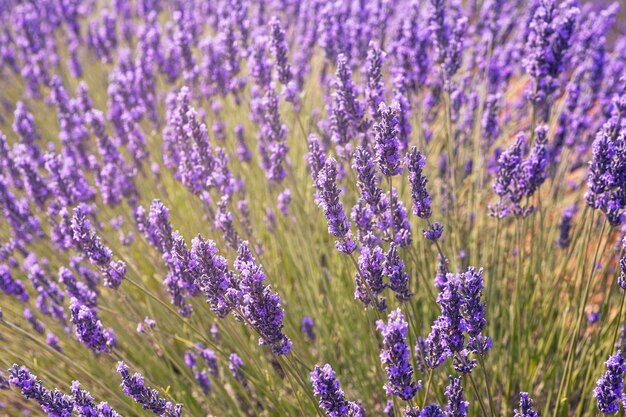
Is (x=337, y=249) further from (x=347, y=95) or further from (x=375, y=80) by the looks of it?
(x=375, y=80)

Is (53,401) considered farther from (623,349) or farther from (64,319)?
(623,349)

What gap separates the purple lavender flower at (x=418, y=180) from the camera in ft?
6.11

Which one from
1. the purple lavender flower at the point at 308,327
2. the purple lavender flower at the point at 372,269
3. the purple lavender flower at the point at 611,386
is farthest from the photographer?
the purple lavender flower at the point at 308,327

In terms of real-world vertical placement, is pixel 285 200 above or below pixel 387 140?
above

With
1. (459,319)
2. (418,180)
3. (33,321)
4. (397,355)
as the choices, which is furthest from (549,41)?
(33,321)

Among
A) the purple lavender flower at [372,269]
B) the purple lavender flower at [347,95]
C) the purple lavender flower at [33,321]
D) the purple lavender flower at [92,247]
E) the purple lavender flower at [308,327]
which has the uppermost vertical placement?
the purple lavender flower at [347,95]

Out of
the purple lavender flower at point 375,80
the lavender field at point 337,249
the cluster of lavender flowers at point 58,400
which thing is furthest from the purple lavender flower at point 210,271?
the purple lavender flower at point 375,80

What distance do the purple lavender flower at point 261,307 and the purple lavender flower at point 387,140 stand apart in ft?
1.94

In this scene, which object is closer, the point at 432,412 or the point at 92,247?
the point at 432,412

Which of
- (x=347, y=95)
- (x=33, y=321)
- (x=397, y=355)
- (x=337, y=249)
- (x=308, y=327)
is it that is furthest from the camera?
(x=33, y=321)

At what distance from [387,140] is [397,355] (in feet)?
2.41

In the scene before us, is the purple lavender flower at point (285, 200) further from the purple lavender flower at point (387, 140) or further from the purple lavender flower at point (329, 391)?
the purple lavender flower at point (329, 391)

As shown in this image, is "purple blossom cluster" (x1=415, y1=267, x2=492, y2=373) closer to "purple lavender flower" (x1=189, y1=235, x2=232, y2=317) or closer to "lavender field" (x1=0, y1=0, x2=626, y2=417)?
"lavender field" (x1=0, y1=0, x2=626, y2=417)

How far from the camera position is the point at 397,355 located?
1609mm
